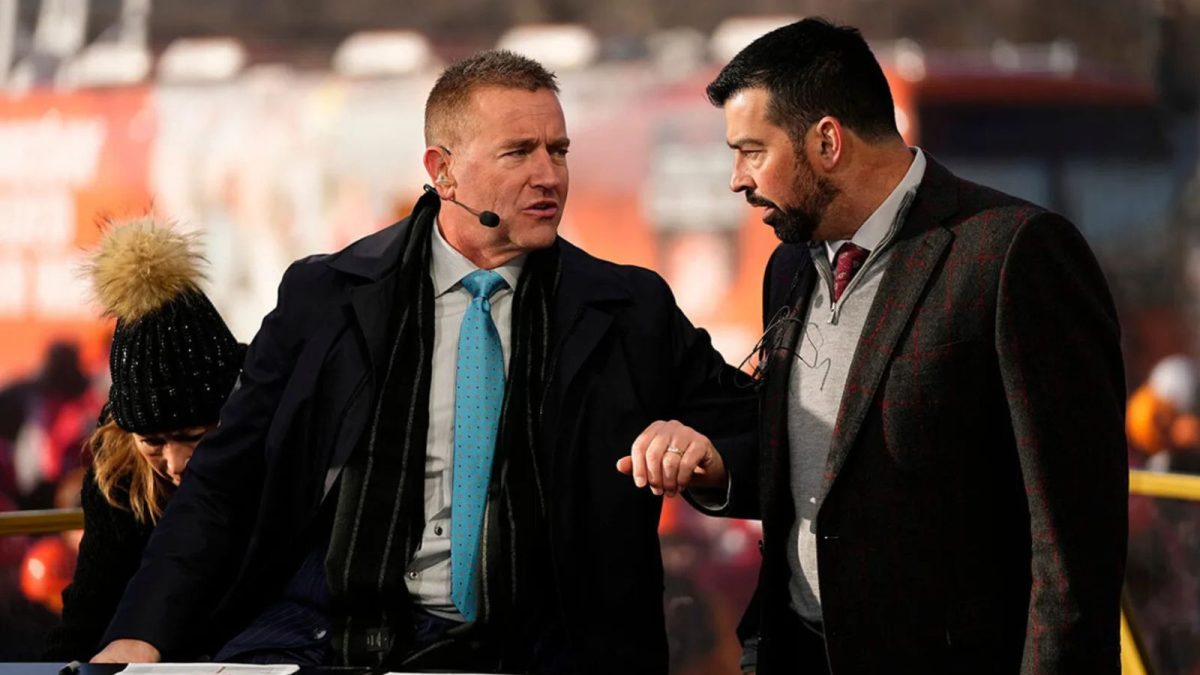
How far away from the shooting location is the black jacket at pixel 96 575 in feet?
9.52

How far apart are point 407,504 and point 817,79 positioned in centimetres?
89

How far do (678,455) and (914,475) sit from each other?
32cm

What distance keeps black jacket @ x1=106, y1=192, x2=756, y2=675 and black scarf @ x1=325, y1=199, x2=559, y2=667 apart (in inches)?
1.3

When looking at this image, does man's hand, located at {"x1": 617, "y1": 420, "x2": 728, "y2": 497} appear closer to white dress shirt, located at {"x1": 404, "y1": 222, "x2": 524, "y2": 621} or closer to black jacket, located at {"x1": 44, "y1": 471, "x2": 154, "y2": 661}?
white dress shirt, located at {"x1": 404, "y1": 222, "x2": 524, "y2": 621}

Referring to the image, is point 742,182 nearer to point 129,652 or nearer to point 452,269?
point 452,269

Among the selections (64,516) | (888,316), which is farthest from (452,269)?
(64,516)

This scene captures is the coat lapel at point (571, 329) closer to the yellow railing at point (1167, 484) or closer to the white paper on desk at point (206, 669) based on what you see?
the white paper on desk at point (206, 669)

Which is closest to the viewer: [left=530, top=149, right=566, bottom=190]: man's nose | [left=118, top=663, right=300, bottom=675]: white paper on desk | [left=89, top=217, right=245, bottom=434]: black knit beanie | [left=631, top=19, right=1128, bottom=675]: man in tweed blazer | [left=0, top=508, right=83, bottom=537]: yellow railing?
[left=118, top=663, right=300, bottom=675]: white paper on desk

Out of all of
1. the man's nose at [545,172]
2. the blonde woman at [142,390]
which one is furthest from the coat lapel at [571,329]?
the blonde woman at [142,390]

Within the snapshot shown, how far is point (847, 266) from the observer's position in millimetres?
2420

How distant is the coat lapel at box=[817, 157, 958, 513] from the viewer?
A: 226 cm

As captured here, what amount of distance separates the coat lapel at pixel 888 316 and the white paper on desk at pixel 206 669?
2.53 feet

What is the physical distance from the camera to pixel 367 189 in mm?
5863

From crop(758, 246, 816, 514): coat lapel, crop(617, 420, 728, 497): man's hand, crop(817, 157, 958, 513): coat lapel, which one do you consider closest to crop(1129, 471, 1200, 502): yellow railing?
crop(758, 246, 816, 514): coat lapel
